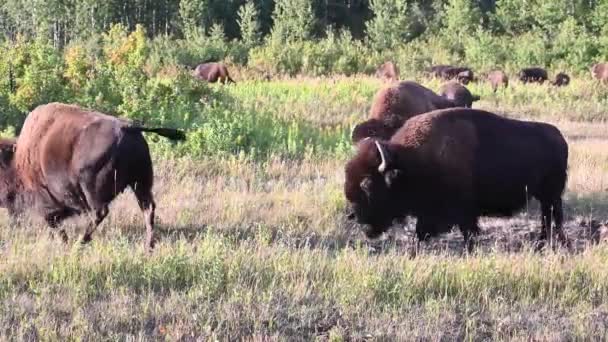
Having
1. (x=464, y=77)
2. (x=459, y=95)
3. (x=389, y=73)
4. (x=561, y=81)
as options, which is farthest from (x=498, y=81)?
(x=459, y=95)

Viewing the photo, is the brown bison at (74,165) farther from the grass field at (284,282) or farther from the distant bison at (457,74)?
the distant bison at (457,74)

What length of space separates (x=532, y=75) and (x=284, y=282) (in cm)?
2977

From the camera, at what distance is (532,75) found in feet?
109

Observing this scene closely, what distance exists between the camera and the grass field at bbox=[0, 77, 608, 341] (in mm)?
4617

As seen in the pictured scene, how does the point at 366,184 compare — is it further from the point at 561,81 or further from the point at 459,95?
the point at 561,81

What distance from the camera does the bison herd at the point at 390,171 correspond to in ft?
23.0

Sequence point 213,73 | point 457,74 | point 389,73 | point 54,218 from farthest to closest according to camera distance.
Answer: point 389,73
point 457,74
point 213,73
point 54,218

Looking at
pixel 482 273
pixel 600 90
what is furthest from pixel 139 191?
pixel 600 90

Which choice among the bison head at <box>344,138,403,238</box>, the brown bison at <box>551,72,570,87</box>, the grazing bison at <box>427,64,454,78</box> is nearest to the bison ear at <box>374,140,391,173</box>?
the bison head at <box>344,138,403,238</box>

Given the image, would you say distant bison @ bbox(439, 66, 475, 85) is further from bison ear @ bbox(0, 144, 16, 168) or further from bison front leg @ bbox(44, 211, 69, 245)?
bison front leg @ bbox(44, 211, 69, 245)

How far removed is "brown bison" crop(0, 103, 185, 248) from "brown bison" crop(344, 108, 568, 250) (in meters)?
1.87

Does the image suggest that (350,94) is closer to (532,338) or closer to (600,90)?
(600,90)

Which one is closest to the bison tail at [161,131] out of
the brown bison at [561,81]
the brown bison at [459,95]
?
the brown bison at [459,95]

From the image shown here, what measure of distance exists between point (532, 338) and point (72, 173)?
4.47m
